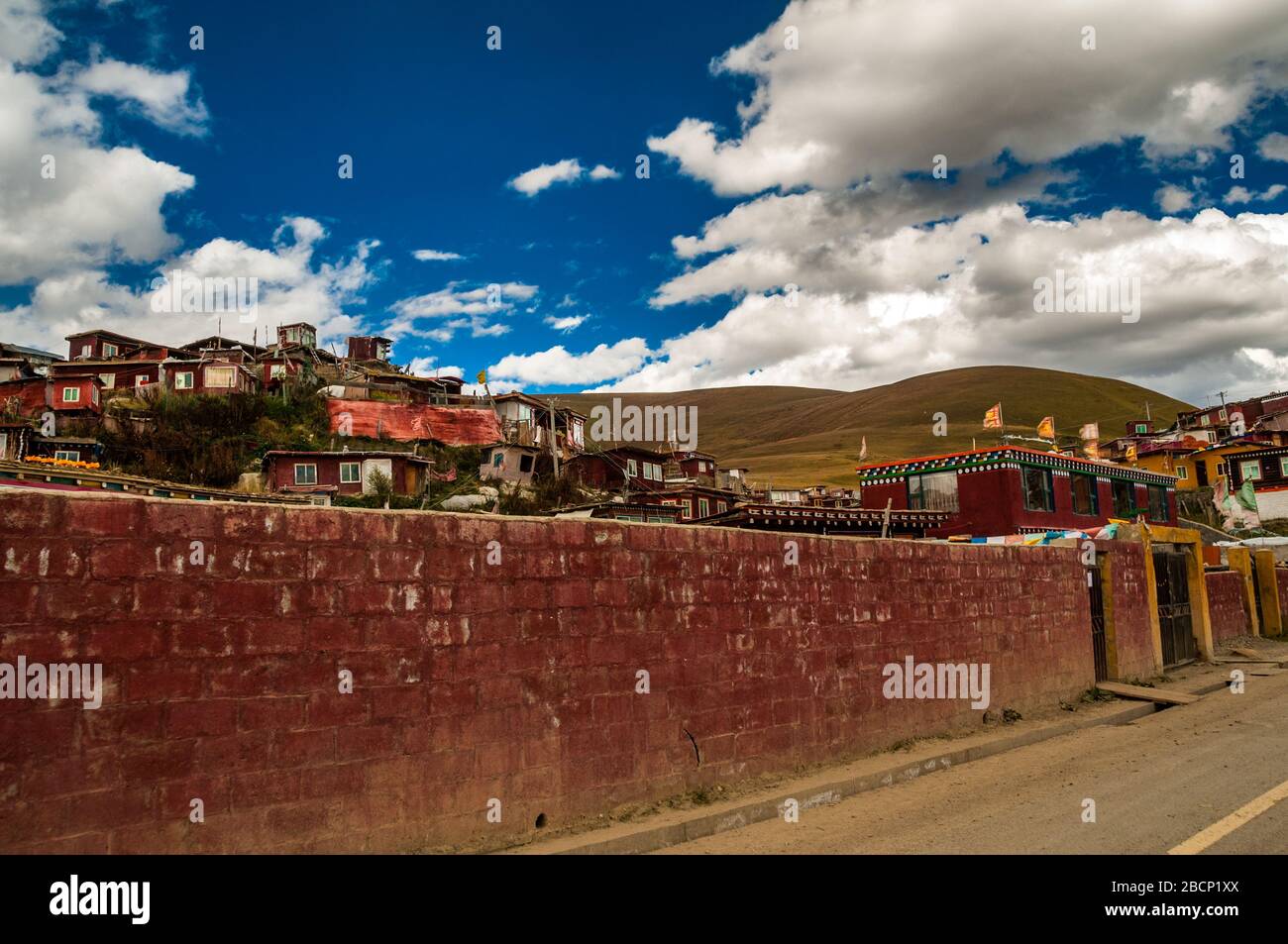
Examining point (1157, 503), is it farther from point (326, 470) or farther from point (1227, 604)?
point (326, 470)

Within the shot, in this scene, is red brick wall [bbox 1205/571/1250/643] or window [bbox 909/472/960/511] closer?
red brick wall [bbox 1205/571/1250/643]

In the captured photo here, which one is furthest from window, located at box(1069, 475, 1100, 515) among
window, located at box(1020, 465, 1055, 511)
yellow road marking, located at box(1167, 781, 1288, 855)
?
yellow road marking, located at box(1167, 781, 1288, 855)

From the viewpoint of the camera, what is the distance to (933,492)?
34750mm

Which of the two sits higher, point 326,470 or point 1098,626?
point 326,470

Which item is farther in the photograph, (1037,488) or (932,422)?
(932,422)

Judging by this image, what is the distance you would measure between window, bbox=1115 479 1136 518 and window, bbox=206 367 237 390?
50.2 m

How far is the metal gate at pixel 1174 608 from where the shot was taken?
1916cm

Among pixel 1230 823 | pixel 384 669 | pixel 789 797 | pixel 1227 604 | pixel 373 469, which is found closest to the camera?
pixel 384 669

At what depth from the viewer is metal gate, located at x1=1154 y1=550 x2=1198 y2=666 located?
19156 millimetres

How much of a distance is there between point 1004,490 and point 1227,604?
8488 millimetres

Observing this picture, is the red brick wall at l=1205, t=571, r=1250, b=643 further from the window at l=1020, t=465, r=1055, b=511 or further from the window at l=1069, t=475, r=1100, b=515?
the window at l=1069, t=475, r=1100, b=515

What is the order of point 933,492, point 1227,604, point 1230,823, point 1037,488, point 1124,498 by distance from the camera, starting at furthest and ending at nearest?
point 1124,498
point 933,492
point 1037,488
point 1227,604
point 1230,823

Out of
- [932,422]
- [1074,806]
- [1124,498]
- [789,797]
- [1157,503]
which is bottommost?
[1074,806]

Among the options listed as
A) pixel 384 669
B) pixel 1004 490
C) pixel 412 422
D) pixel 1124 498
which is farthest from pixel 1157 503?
pixel 384 669
